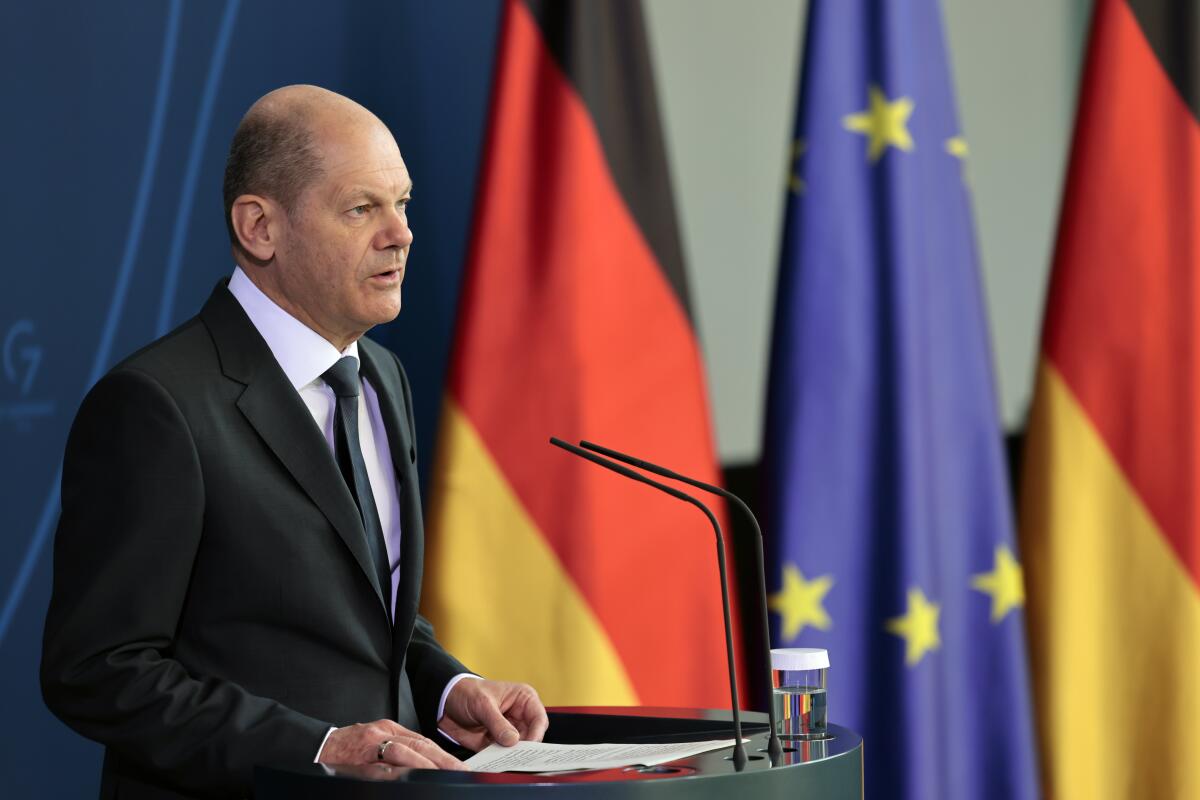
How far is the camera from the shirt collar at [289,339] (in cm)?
164

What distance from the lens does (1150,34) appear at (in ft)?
9.19

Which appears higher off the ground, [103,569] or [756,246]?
[756,246]

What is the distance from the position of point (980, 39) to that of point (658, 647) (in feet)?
6.45

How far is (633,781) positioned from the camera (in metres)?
1.20

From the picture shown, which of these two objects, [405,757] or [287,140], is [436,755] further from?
[287,140]

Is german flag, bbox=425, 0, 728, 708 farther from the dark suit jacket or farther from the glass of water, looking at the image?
the glass of water

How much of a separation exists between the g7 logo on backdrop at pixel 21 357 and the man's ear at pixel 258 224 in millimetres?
736

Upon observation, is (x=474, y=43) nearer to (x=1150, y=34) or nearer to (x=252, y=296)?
(x=1150, y=34)

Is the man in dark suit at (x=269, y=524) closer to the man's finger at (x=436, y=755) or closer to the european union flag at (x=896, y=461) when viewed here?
the man's finger at (x=436, y=755)

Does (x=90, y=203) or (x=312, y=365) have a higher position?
(x=90, y=203)

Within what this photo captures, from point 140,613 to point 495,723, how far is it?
1.26 feet

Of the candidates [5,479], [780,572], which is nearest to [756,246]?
[780,572]

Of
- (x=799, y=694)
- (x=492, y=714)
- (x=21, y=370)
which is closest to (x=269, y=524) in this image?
(x=492, y=714)

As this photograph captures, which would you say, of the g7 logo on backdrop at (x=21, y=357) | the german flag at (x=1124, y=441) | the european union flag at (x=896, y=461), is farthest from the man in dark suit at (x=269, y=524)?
the german flag at (x=1124, y=441)
